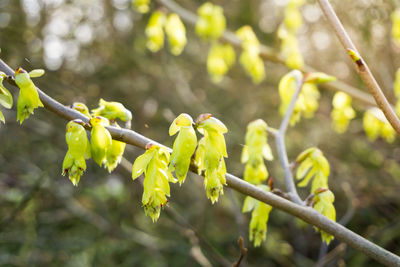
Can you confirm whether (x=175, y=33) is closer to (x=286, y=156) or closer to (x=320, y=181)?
(x=286, y=156)

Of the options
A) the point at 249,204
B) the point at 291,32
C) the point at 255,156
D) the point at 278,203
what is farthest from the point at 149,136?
the point at 278,203

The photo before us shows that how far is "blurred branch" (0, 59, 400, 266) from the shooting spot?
52.2 inches

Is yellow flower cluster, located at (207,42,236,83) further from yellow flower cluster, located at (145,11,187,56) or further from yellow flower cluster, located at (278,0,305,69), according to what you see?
yellow flower cluster, located at (278,0,305,69)

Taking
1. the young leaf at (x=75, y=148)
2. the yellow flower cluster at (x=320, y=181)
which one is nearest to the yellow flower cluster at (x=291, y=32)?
the yellow flower cluster at (x=320, y=181)

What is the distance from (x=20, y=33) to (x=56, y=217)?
Result: 101 inches

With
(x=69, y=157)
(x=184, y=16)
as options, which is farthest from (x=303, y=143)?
(x=69, y=157)

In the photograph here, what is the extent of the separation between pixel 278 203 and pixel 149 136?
14.3 ft

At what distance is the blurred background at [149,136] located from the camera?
4496 millimetres

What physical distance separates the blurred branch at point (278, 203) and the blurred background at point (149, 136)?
2.73 m

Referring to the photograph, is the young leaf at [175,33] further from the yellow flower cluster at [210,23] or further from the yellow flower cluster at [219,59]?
the yellow flower cluster at [219,59]

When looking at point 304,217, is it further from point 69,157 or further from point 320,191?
point 69,157

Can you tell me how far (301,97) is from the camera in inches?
96.3

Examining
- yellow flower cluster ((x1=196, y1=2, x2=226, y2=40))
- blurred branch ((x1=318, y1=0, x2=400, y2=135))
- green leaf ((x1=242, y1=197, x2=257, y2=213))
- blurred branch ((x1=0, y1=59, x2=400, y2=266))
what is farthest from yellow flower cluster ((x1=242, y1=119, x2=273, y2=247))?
yellow flower cluster ((x1=196, y1=2, x2=226, y2=40))

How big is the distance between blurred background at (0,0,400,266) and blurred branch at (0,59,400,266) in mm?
2726
